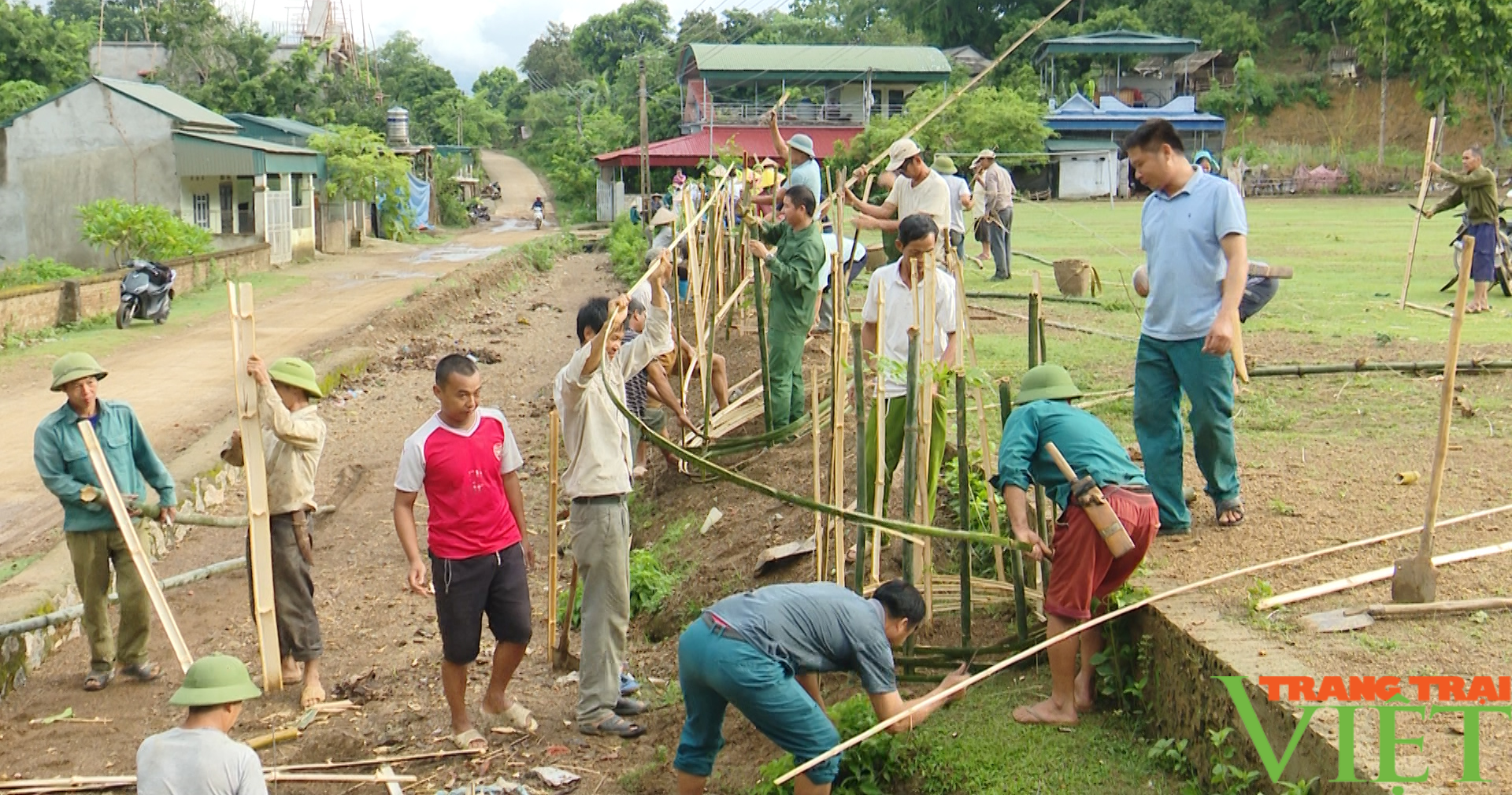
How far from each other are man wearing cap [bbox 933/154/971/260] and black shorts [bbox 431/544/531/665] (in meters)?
7.38

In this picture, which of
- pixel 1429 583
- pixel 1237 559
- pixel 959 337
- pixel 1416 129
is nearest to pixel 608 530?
pixel 959 337

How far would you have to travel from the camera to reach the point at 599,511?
5617 mm

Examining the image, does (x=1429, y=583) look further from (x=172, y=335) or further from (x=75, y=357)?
(x=172, y=335)

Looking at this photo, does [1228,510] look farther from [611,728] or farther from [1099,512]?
[611,728]

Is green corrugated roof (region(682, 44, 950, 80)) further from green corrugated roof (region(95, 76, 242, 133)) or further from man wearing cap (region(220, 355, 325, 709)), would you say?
man wearing cap (region(220, 355, 325, 709))

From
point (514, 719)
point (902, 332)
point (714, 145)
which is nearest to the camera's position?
point (514, 719)

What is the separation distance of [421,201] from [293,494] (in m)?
39.3

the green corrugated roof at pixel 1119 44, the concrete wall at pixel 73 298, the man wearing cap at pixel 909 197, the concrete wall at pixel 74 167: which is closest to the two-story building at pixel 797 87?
the green corrugated roof at pixel 1119 44

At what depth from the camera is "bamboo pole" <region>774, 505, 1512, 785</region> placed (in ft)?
14.0

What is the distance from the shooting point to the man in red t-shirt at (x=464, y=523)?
530 cm

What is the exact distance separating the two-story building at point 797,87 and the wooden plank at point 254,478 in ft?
136

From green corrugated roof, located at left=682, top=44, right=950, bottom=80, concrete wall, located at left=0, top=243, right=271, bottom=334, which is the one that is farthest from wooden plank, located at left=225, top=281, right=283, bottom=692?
green corrugated roof, located at left=682, top=44, right=950, bottom=80

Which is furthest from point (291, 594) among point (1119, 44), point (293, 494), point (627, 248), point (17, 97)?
point (1119, 44)

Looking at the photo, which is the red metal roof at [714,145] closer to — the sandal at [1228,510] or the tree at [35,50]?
the tree at [35,50]
